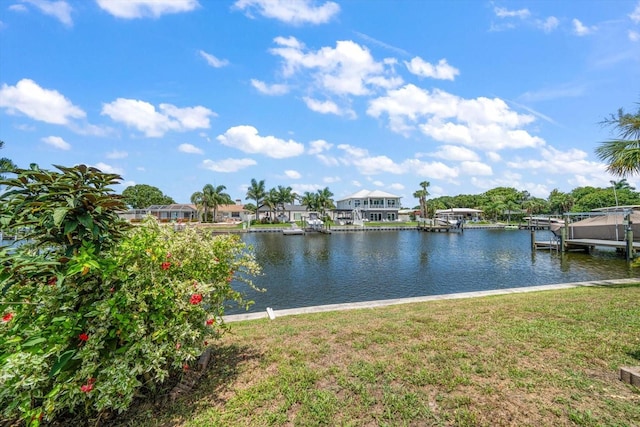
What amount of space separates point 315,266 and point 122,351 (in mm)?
17095

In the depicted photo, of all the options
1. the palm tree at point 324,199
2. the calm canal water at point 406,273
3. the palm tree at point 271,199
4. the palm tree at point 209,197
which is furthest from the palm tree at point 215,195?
the calm canal water at point 406,273

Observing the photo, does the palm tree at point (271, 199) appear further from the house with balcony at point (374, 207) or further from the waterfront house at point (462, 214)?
the waterfront house at point (462, 214)

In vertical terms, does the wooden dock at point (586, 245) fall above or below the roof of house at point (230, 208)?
below

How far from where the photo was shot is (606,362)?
362 cm

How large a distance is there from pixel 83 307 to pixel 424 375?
3680 mm

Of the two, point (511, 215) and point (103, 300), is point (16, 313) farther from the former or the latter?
point (511, 215)

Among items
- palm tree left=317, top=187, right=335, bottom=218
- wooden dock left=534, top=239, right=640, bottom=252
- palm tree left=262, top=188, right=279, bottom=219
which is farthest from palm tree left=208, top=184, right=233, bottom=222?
wooden dock left=534, top=239, right=640, bottom=252

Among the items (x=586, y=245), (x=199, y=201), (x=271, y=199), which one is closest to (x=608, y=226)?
(x=586, y=245)

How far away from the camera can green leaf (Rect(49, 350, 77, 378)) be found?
231 centimetres

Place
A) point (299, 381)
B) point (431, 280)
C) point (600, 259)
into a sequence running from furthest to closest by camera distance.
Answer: point (600, 259), point (431, 280), point (299, 381)

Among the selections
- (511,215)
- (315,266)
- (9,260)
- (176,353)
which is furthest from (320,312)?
(511,215)

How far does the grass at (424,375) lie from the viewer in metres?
2.80

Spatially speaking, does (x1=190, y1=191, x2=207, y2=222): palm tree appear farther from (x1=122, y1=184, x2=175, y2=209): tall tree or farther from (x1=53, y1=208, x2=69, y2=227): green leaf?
(x1=53, y1=208, x2=69, y2=227): green leaf

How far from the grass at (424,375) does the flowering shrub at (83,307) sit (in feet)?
2.32
